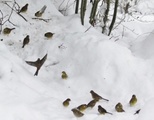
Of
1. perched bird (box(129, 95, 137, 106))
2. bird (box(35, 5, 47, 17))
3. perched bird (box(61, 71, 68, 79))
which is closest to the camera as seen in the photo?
perched bird (box(129, 95, 137, 106))

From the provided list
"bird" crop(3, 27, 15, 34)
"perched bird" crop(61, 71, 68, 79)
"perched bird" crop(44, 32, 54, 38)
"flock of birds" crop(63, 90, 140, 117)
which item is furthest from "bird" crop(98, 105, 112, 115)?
"bird" crop(3, 27, 15, 34)

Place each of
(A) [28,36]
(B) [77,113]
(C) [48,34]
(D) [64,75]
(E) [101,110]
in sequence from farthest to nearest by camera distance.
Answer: (C) [48,34] < (A) [28,36] < (D) [64,75] < (E) [101,110] < (B) [77,113]

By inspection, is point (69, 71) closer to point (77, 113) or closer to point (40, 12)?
point (77, 113)

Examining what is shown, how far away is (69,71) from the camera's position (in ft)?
13.7

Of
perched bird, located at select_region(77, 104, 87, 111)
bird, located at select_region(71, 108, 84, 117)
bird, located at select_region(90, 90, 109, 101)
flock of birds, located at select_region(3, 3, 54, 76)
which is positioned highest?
flock of birds, located at select_region(3, 3, 54, 76)

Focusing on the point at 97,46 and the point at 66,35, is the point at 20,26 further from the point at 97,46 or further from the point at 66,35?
the point at 97,46

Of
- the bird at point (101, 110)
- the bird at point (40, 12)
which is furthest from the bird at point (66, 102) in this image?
the bird at point (40, 12)

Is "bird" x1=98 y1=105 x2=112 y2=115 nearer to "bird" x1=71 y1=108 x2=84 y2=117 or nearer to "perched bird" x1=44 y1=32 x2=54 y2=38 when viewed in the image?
"bird" x1=71 y1=108 x2=84 y2=117

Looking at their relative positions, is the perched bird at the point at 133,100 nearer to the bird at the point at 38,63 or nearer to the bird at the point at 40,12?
the bird at the point at 38,63

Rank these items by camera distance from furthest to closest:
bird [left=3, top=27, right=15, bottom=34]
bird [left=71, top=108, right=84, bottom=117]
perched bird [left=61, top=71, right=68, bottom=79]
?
bird [left=3, top=27, right=15, bottom=34], perched bird [left=61, top=71, right=68, bottom=79], bird [left=71, top=108, right=84, bottom=117]

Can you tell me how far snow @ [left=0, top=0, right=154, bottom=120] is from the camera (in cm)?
335

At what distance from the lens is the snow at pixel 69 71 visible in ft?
11.0

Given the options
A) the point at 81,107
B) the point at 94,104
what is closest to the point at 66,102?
the point at 81,107

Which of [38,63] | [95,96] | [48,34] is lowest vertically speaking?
[95,96]
